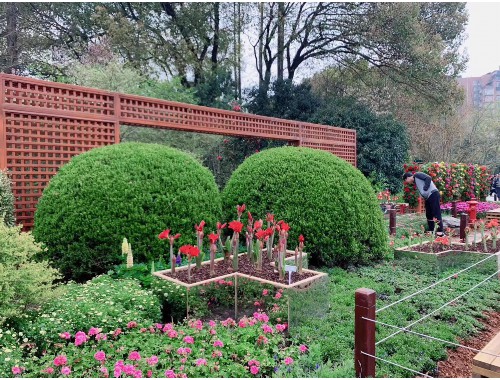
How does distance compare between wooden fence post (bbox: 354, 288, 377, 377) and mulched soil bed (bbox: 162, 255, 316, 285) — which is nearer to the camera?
wooden fence post (bbox: 354, 288, 377, 377)

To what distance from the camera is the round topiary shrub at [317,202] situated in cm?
480

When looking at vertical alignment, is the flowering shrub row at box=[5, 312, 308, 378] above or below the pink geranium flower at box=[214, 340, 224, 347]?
below

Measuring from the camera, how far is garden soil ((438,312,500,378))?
2.72 meters

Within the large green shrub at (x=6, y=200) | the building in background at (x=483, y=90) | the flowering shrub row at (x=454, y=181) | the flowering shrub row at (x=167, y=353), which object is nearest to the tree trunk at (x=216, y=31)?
the flowering shrub row at (x=454, y=181)

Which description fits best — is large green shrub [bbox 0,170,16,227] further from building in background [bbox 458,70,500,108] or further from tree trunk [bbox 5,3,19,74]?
building in background [bbox 458,70,500,108]

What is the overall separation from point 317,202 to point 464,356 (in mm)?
2269

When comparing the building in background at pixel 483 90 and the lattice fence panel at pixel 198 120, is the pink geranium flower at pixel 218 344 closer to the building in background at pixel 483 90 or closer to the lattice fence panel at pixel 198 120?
the lattice fence panel at pixel 198 120

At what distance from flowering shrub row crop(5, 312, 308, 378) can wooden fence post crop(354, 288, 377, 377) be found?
442mm

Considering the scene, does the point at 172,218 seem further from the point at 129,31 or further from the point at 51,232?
the point at 129,31

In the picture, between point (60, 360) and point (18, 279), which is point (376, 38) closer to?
point (18, 279)

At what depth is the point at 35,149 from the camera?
4848mm

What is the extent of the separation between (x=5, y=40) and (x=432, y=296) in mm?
13785

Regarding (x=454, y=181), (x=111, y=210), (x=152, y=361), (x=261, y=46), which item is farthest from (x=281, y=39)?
(x=152, y=361)

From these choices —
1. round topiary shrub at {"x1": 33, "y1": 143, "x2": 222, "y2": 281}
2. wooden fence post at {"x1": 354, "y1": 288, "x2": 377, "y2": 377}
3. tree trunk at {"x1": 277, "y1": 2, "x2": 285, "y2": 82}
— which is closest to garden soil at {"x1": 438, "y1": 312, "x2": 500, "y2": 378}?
wooden fence post at {"x1": 354, "y1": 288, "x2": 377, "y2": 377}
